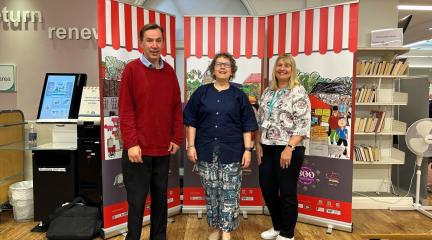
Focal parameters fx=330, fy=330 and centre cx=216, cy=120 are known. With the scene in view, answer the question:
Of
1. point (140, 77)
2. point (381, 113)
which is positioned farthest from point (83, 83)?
point (381, 113)

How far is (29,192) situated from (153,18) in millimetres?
2131

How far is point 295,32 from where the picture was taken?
3.27 meters

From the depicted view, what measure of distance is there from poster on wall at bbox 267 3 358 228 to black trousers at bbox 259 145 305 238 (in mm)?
579

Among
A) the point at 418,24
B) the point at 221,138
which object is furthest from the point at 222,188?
the point at 418,24

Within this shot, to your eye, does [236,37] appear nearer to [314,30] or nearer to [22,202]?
[314,30]

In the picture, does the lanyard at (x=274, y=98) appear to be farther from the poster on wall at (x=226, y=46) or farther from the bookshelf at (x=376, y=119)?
the bookshelf at (x=376, y=119)

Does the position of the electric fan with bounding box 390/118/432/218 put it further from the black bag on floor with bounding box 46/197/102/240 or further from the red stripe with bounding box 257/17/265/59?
the black bag on floor with bounding box 46/197/102/240

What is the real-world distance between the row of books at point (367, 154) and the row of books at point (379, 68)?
88cm

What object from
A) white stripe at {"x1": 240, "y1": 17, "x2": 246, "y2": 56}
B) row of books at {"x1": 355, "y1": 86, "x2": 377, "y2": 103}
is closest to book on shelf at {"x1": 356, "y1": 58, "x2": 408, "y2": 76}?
row of books at {"x1": 355, "y1": 86, "x2": 377, "y2": 103}

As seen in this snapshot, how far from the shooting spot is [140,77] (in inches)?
91.4

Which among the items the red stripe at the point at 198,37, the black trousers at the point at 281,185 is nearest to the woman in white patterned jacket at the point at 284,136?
the black trousers at the point at 281,185

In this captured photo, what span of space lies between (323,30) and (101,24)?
1992mm

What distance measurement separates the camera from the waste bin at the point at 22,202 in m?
3.27

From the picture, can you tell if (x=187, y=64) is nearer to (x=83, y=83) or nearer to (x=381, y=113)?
(x=83, y=83)
